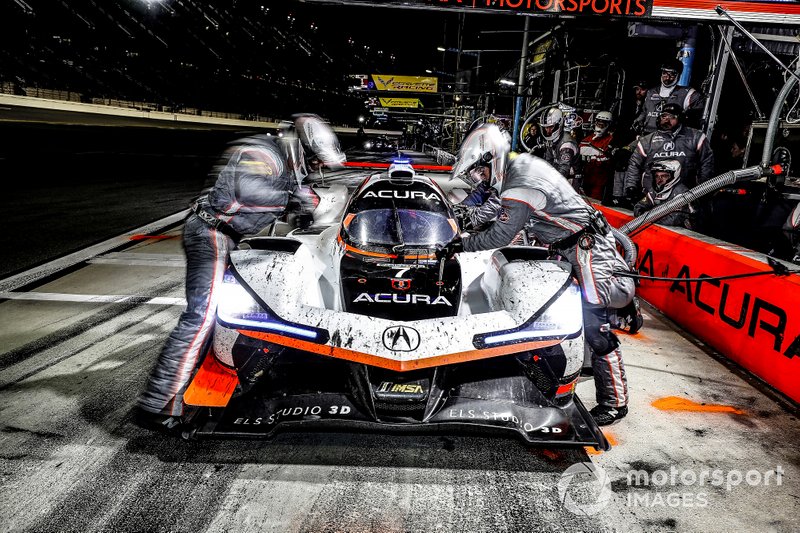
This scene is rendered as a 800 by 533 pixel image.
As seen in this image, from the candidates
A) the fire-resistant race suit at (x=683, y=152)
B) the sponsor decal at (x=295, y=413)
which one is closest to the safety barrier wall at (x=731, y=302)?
the fire-resistant race suit at (x=683, y=152)

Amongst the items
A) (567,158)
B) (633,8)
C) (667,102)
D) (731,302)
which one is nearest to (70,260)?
(731,302)

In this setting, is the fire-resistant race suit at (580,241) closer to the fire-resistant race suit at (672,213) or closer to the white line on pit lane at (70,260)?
the fire-resistant race suit at (672,213)

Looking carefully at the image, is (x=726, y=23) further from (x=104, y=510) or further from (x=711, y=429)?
(x=104, y=510)

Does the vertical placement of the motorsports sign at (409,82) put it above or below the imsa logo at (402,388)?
above

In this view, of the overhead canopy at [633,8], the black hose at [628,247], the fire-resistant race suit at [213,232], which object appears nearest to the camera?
the fire-resistant race suit at [213,232]

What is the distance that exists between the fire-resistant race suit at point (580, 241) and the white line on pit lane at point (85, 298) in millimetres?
3406

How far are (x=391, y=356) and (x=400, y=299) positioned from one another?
76 cm

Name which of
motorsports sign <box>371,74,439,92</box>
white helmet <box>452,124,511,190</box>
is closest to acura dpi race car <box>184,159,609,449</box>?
white helmet <box>452,124,511,190</box>

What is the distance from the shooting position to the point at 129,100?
4994cm

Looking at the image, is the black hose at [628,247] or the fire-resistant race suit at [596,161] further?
the fire-resistant race suit at [596,161]

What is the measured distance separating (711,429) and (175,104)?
61.6m

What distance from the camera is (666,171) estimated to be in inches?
253

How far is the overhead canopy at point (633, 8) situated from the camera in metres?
6.67

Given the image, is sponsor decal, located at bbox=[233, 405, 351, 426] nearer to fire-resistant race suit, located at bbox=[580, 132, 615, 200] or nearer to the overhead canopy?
the overhead canopy
